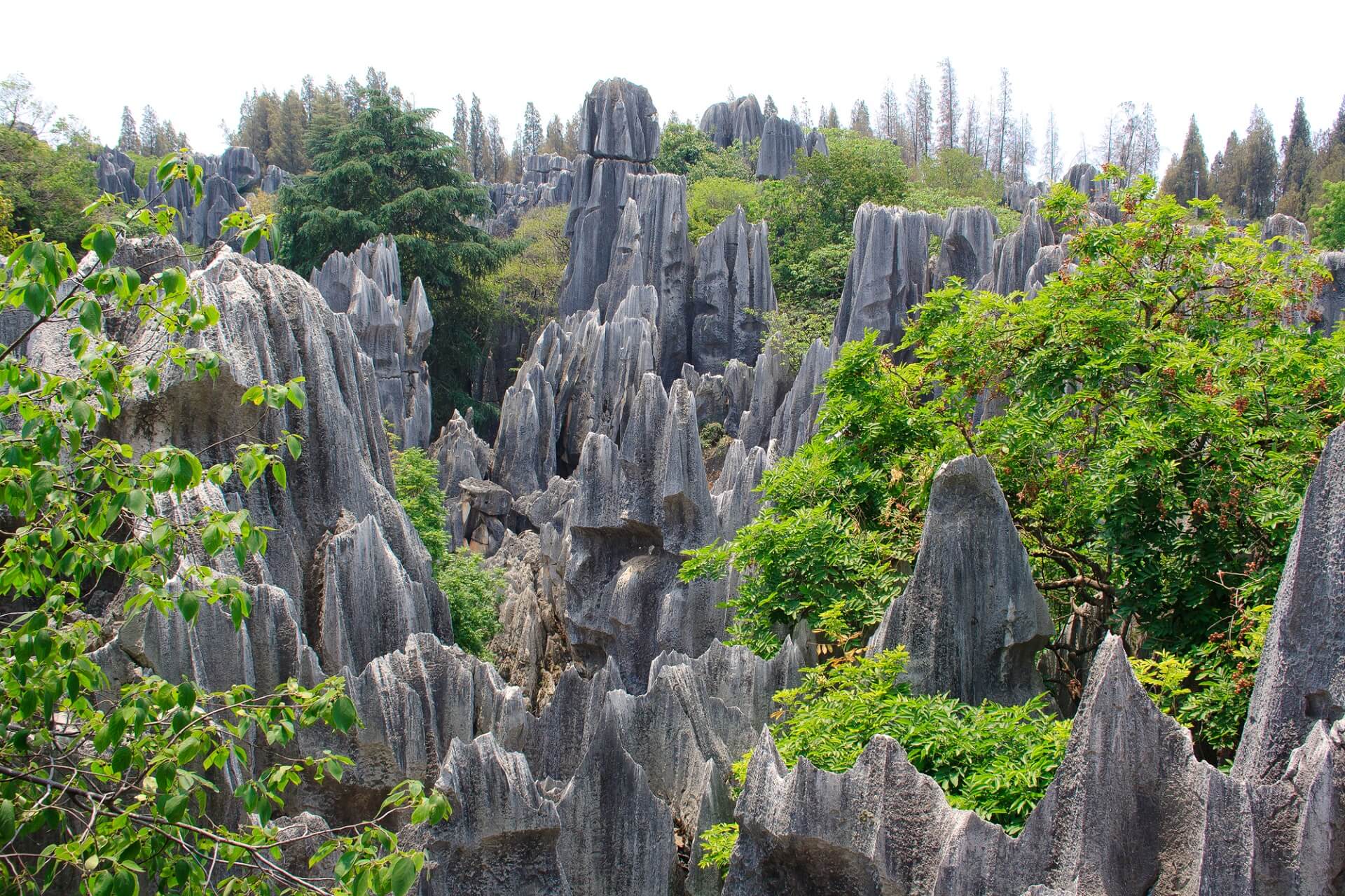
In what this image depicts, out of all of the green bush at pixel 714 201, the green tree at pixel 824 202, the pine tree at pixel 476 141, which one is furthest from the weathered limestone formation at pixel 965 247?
the pine tree at pixel 476 141

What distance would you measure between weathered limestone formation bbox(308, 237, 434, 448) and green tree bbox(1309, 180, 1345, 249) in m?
30.6

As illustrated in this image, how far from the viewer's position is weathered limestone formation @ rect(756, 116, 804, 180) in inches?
1937

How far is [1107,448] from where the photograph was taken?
8.63m

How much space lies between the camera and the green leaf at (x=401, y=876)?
4.15 m

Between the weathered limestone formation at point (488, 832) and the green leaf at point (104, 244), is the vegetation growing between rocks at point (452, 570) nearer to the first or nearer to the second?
the weathered limestone formation at point (488, 832)

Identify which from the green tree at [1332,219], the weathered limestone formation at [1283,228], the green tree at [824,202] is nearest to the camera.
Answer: the weathered limestone formation at [1283,228]

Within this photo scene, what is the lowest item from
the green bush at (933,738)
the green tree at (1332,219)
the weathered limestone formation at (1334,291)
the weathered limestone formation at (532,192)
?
the green bush at (933,738)

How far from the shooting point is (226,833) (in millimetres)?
4832

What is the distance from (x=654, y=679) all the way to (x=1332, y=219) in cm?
4087

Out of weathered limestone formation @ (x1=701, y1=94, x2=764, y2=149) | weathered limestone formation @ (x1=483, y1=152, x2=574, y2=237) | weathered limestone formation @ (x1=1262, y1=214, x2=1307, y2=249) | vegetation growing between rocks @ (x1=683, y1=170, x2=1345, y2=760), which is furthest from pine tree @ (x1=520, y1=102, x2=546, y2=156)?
vegetation growing between rocks @ (x1=683, y1=170, x2=1345, y2=760)

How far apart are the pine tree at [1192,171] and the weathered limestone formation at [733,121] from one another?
73.7 ft

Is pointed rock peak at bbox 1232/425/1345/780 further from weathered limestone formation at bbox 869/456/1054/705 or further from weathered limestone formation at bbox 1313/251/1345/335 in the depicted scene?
weathered limestone formation at bbox 1313/251/1345/335

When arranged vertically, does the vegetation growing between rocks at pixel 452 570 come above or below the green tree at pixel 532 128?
below

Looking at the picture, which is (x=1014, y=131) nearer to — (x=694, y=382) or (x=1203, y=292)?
(x=694, y=382)
